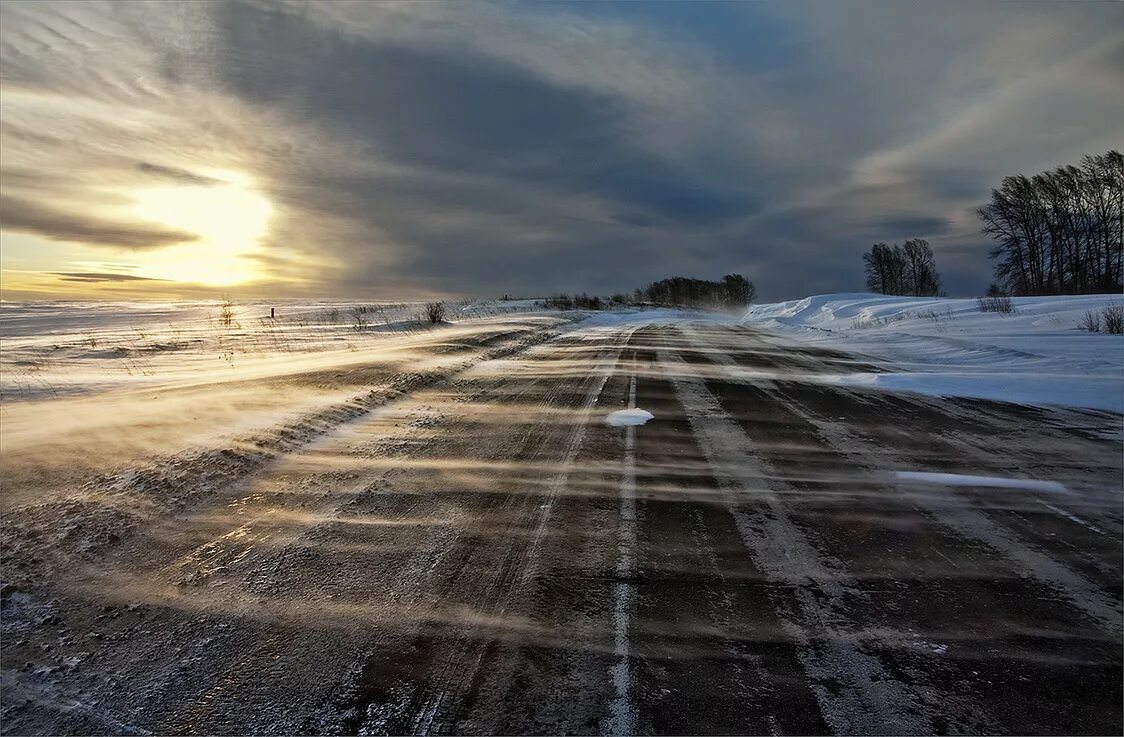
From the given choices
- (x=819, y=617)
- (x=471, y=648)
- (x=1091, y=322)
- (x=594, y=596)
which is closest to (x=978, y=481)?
(x=819, y=617)

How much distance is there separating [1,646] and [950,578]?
4424mm

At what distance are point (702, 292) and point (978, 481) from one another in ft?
429

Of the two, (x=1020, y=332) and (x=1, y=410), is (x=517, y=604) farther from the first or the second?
(x=1020, y=332)

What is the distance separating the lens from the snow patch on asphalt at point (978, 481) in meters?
4.29

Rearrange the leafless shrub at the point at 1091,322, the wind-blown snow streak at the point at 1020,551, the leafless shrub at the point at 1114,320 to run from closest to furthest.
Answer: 1. the wind-blown snow streak at the point at 1020,551
2. the leafless shrub at the point at 1114,320
3. the leafless shrub at the point at 1091,322

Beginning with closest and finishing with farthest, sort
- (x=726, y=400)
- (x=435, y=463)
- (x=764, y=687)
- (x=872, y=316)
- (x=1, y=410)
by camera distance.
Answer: (x=764, y=687) < (x=435, y=463) < (x=1, y=410) < (x=726, y=400) < (x=872, y=316)

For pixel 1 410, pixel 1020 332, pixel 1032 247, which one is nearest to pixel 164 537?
pixel 1 410

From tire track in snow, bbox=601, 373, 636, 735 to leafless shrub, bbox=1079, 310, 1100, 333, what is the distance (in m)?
14.8

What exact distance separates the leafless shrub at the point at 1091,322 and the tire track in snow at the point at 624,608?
14.8 metres

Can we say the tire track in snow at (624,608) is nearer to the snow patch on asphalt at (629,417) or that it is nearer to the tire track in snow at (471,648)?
the tire track in snow at (471,648)

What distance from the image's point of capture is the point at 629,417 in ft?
21.9

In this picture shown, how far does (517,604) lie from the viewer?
9.09 ft

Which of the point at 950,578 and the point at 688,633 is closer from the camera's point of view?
the point at 688,633

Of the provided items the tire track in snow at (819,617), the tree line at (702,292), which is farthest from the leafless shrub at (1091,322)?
the tree line at (702,292)
